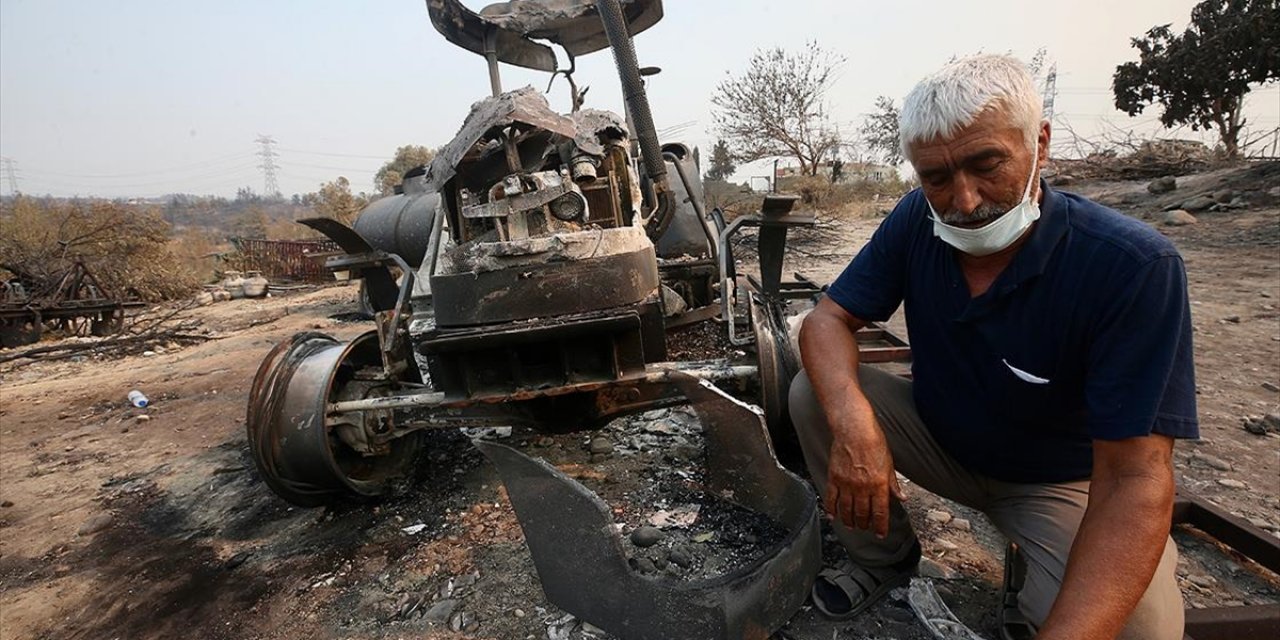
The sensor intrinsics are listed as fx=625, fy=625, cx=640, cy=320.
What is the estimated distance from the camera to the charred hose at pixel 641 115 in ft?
14.4

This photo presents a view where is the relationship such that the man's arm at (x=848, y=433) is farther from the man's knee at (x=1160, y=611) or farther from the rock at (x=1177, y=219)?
the rock at (x=1177, y=219)

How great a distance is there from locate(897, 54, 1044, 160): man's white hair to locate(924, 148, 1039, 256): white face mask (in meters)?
0.12

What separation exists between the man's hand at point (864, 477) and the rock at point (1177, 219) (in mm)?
12120

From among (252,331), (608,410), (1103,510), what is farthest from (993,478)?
(252,331)

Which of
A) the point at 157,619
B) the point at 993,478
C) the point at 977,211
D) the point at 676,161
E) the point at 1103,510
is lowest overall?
the point at 157,619

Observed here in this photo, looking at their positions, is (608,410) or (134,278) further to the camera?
(134,278)

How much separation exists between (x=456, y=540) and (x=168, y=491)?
220cm

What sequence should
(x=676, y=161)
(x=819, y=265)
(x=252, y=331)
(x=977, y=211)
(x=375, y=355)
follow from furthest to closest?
(x=819, y=265)
(x=252, y=331)
(x=676, y=161)
(x=375, y=355)
(x=977, y=211)

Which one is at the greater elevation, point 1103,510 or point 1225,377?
point 1103,510

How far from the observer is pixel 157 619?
2465 millimetres

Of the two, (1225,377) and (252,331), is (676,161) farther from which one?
(252,331)

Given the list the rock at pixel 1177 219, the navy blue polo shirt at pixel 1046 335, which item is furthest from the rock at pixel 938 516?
the rock at pixel 1177 219

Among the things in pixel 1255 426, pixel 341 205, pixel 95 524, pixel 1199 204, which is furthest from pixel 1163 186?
pixel 341 205

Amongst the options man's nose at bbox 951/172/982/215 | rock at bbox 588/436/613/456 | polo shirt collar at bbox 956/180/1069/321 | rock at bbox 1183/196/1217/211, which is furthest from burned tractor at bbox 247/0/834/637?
rock at bbox 1183/196/1217/211
